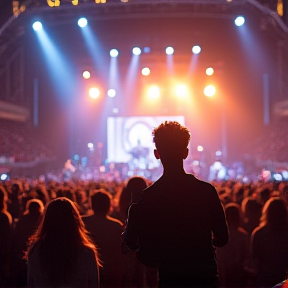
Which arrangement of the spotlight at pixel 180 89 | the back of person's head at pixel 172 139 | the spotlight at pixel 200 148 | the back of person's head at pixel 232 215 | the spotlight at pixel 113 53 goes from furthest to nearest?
the spotlight at pixel 200 148, the spotlight at pixel 180 89, the spotlight at pixel 113 53, the back of person's head at pixel 232 215, the back of person's head at pixel 172 139

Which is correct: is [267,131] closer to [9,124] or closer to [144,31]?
[144,31]

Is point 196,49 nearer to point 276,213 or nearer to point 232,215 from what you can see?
point 232,215

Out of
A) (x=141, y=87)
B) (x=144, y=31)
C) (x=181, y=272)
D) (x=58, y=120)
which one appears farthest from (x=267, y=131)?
(x=181, y=272)

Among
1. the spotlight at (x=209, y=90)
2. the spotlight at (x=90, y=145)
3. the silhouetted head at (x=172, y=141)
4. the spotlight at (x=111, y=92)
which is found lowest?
the silhouetted head at (x=172, y=141)

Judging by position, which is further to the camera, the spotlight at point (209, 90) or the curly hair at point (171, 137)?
the spotlight at point (209, 90)

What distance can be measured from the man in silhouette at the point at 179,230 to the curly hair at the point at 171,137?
198 millimetres

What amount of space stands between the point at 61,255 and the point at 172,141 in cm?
97

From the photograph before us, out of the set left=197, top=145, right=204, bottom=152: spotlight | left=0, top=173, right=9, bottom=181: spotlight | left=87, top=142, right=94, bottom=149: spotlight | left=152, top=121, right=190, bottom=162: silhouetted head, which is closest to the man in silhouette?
left=152, top=121, right=190, bottom=162: silhouetted head

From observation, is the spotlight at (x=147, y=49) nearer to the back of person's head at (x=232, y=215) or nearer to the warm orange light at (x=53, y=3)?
the warm orange light at (x=53, y=3)

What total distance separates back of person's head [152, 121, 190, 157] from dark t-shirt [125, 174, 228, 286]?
20 centimetres

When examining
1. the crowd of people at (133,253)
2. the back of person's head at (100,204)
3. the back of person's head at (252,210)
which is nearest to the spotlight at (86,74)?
the crowd of people at (133,253)

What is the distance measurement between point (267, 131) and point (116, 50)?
858 centimetres

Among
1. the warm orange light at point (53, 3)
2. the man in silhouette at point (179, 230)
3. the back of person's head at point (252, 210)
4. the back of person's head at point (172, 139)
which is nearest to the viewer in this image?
the man in silhouette at point (179, 230)

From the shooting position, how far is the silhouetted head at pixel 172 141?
2934 mm
